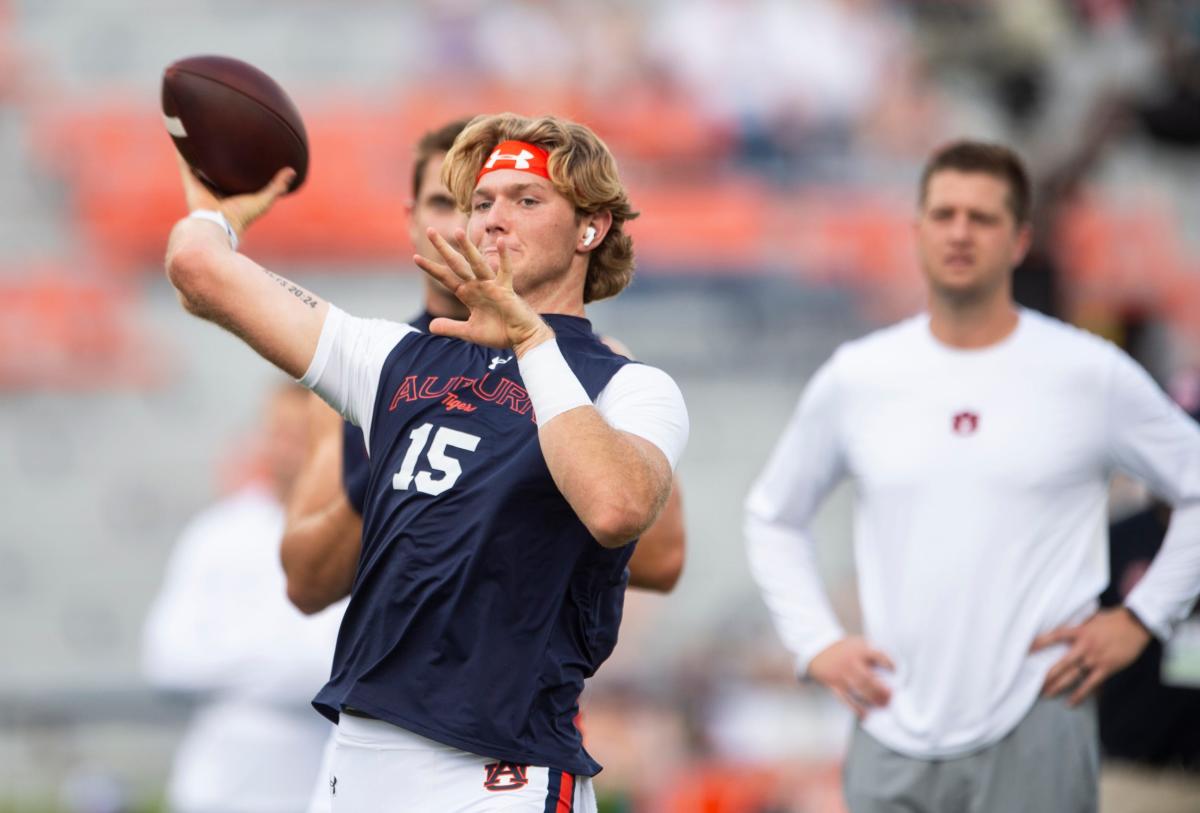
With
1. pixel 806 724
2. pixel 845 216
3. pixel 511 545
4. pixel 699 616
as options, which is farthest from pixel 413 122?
pixel 511 545

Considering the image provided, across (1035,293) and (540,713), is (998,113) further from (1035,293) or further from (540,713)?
(540,713)

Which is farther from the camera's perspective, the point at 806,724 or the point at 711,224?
the point at 711,224

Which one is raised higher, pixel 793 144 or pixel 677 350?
pixel 793 144

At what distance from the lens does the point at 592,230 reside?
12.7 ft

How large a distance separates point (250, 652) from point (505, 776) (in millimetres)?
3201

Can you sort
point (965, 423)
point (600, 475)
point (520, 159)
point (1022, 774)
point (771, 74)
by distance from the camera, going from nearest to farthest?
point (600, 475) < point (520, 159) < point (1022, 774) < point (965, 423) < point (771, 74)

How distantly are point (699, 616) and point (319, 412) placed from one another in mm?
9308

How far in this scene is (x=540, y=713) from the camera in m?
3.51

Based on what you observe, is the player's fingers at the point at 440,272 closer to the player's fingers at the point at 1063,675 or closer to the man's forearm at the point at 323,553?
the man's forearm at the point at 323,553

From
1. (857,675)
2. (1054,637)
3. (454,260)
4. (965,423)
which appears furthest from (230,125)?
(1054,637)

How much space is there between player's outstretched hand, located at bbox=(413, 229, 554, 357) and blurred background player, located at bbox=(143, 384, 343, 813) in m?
2.53

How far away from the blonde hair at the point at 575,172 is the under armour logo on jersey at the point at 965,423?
1395 millimetres

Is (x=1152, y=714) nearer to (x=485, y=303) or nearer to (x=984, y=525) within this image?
(x=984, y=525)

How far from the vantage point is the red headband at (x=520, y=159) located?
3744 mm
